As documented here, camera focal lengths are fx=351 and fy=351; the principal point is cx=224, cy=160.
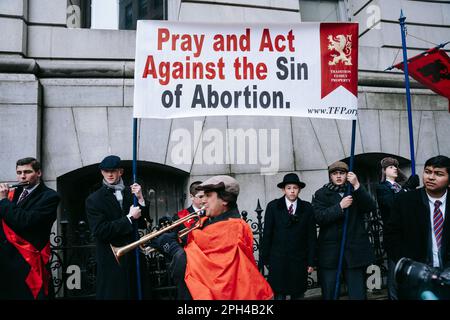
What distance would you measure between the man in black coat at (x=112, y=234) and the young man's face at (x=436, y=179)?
9.85 feet

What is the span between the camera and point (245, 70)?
408 centimetres

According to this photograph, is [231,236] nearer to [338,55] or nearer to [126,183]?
[338,55]

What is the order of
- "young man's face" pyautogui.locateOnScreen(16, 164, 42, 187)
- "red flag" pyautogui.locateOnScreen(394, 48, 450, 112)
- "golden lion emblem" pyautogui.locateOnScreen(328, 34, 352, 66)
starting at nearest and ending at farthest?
"young man's face" pyautogui.locateOnScreen(16, 164, 42, 187) → "golden lion emblem" pyautogui.locateOnScreen(328, 34, 352, 66) → "red flag" pyautogui.locateOnScreen(394, 48, 450, 112)

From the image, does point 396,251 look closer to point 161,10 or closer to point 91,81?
point 91,81

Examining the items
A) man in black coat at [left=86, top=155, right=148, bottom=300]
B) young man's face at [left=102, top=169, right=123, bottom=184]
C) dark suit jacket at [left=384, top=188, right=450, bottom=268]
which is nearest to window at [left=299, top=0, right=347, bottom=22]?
dark suit jacket at [left=384, top=188, right=450, bottom=268]

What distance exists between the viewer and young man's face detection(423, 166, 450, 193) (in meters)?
3.43

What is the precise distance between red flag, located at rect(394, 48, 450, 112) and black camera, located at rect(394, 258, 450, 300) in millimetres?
4499

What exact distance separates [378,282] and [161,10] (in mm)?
7433

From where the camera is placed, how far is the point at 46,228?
12.8 feet

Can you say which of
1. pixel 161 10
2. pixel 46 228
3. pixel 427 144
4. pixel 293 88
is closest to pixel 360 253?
pixel 293 88

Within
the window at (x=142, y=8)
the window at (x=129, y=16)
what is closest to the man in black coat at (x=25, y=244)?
the window at (x=142, y=8)

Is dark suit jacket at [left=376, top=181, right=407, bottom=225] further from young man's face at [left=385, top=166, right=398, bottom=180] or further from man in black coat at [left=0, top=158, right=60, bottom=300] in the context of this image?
man in black coat at [left=0, top=158, right=60, bottom=300]

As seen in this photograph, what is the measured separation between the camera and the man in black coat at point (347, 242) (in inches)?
176

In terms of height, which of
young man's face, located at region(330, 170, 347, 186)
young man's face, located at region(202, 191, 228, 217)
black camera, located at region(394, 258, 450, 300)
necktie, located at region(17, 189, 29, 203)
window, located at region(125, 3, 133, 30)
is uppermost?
window, located at region(125, 3, 133, 30)
